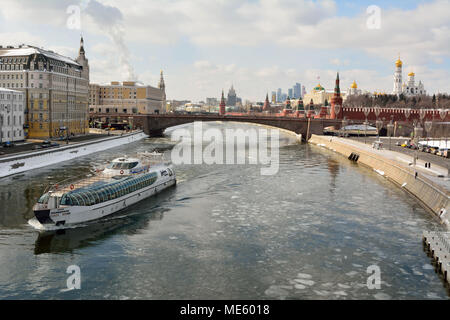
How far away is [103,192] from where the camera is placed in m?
32.1

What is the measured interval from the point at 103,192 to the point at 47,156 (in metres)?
28.6

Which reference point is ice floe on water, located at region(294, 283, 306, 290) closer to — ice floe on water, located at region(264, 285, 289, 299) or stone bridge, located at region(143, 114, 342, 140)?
ice floe on water, located at region(264, 285, 289, 299)

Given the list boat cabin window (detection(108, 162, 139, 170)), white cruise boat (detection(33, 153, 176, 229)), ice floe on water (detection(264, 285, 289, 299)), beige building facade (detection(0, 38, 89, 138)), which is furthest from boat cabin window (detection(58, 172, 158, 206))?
beige building facade (detection(0, 38, 89, 138))

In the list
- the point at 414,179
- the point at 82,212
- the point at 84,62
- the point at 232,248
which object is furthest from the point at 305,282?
the point at 84,62

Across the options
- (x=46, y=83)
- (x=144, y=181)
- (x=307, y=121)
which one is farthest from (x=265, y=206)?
(x=307, y=121)

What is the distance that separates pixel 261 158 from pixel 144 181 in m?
34.0

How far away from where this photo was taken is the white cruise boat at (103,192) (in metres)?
28.2

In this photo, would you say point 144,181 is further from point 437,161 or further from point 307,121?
point 307,121

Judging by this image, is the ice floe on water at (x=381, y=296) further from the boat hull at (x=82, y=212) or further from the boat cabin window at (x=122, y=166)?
the boat cabin window at (x=122, y=166)

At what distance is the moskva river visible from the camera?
1989cm

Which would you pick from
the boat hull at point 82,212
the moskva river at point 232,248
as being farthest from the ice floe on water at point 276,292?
the boat hull at point 82,212

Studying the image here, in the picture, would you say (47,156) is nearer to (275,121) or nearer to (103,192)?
(103,192)

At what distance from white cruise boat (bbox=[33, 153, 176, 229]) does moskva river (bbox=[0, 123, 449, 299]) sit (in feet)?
3.01

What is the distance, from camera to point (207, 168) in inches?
2206
